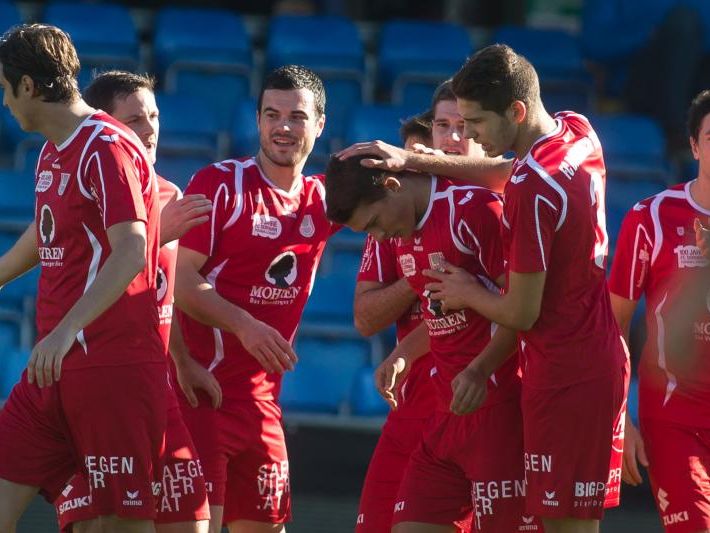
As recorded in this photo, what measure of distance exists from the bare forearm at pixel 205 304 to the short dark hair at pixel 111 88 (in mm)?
738

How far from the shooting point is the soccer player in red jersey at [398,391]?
205 inches

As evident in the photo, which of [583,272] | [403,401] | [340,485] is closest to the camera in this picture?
[583,272]

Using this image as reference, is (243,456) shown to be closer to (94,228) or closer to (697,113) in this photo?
(94,228)

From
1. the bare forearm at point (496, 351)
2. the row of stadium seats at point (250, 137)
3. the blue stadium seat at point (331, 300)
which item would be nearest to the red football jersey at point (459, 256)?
the bare forearm at point (496, 351)

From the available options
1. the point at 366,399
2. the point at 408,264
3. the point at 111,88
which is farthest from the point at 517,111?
the point at 366,399

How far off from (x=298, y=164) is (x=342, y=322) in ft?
12.6

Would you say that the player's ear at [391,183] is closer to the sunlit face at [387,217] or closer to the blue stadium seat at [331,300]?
the sunlit face at [387,217]

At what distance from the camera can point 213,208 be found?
17.6 feet

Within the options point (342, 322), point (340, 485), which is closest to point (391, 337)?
point (342, 322)

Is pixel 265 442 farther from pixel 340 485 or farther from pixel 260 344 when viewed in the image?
pixel 340 485

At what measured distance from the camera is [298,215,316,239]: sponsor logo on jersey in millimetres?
5539

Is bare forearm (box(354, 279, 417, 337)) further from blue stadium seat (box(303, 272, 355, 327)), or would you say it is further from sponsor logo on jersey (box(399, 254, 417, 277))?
blue stadium seat (box(303, 272, 355, 327))

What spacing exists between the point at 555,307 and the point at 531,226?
1.02 feet

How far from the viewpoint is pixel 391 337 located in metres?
9.41
